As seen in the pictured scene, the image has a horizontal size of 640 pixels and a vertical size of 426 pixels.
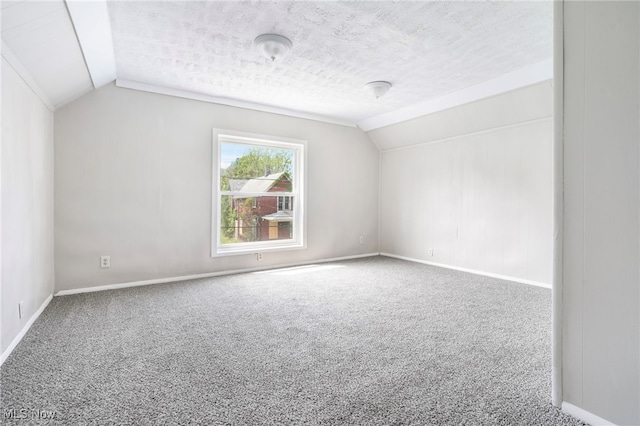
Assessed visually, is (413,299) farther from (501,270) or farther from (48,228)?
(48,228)

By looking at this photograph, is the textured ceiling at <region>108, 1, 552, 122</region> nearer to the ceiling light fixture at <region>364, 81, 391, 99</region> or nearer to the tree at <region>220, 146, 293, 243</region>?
the ceiling light fixture at <region>364, 81, 391, 99</region>

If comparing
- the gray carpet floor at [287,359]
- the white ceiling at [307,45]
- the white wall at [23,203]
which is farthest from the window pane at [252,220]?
the white wall at [23,203]

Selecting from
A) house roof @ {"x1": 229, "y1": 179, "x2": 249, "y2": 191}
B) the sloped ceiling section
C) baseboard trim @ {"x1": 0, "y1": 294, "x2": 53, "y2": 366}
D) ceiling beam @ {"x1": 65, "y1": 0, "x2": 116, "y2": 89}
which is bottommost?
baseboard trim @ {"x1": 0, "y1": 294, "x2": 53, "y2": 366}

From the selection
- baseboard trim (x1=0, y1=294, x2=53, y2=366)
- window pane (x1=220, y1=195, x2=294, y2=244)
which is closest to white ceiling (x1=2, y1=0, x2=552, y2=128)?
window pane (x1=220, y1=195, x2=294, y2=244)

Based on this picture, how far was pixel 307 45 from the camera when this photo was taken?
2.81 m

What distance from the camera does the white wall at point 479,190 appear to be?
3.85 m

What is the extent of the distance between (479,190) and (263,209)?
306 cm

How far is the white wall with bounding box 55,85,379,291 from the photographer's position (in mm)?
3404

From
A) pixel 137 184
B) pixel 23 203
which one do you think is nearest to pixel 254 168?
pixel 137 184
